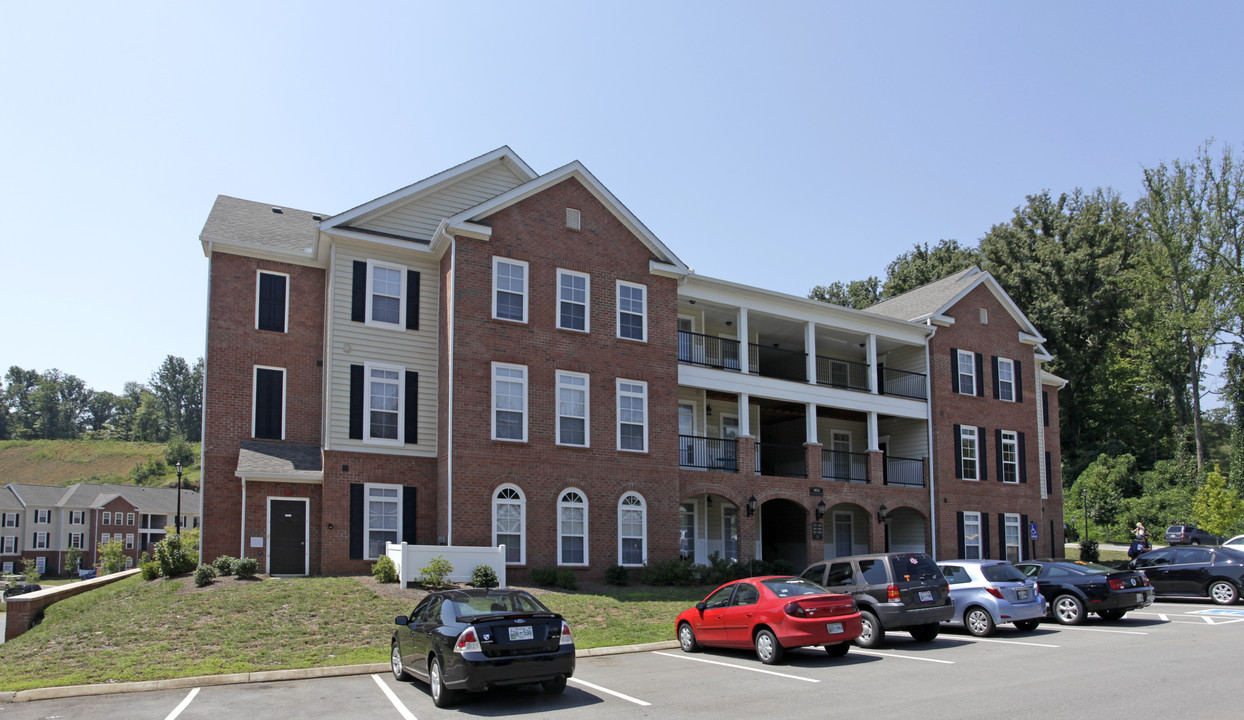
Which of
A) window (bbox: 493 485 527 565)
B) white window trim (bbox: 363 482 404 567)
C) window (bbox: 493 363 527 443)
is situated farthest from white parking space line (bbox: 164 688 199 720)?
window (bbox: 493 363 527 443)

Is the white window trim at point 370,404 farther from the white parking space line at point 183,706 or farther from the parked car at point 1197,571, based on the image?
the parked car at point 1197,571

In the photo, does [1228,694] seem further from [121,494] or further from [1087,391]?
A: [121,494]

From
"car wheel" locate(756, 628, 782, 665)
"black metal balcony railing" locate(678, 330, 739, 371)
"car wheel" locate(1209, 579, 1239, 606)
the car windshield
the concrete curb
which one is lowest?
"car wheel" locate(1209, 579, 1239, 606)

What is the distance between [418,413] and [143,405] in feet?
483

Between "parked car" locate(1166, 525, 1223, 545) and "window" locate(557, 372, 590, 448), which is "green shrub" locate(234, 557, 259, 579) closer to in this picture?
"window" locate(557, 372, 590, 448)

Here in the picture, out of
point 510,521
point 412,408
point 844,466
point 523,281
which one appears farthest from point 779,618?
point 844,466

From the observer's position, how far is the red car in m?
13.0

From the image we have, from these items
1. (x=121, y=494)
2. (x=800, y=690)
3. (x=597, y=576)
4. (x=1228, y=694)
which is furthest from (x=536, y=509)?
(x=121, y=494)

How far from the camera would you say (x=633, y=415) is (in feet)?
81.4

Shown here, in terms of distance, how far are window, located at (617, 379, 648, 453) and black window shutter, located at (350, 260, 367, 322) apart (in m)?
7.02

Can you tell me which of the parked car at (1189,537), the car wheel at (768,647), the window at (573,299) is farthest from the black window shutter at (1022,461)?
the car wheel at (768,647)

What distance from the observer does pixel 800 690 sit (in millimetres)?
10961

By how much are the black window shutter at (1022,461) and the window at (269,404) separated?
26.7m

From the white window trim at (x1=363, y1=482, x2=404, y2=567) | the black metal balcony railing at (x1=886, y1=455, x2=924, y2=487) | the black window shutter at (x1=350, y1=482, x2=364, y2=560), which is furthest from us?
the black metal balcony railing at (x1=886, y1=455, x2=924, y2=487)
